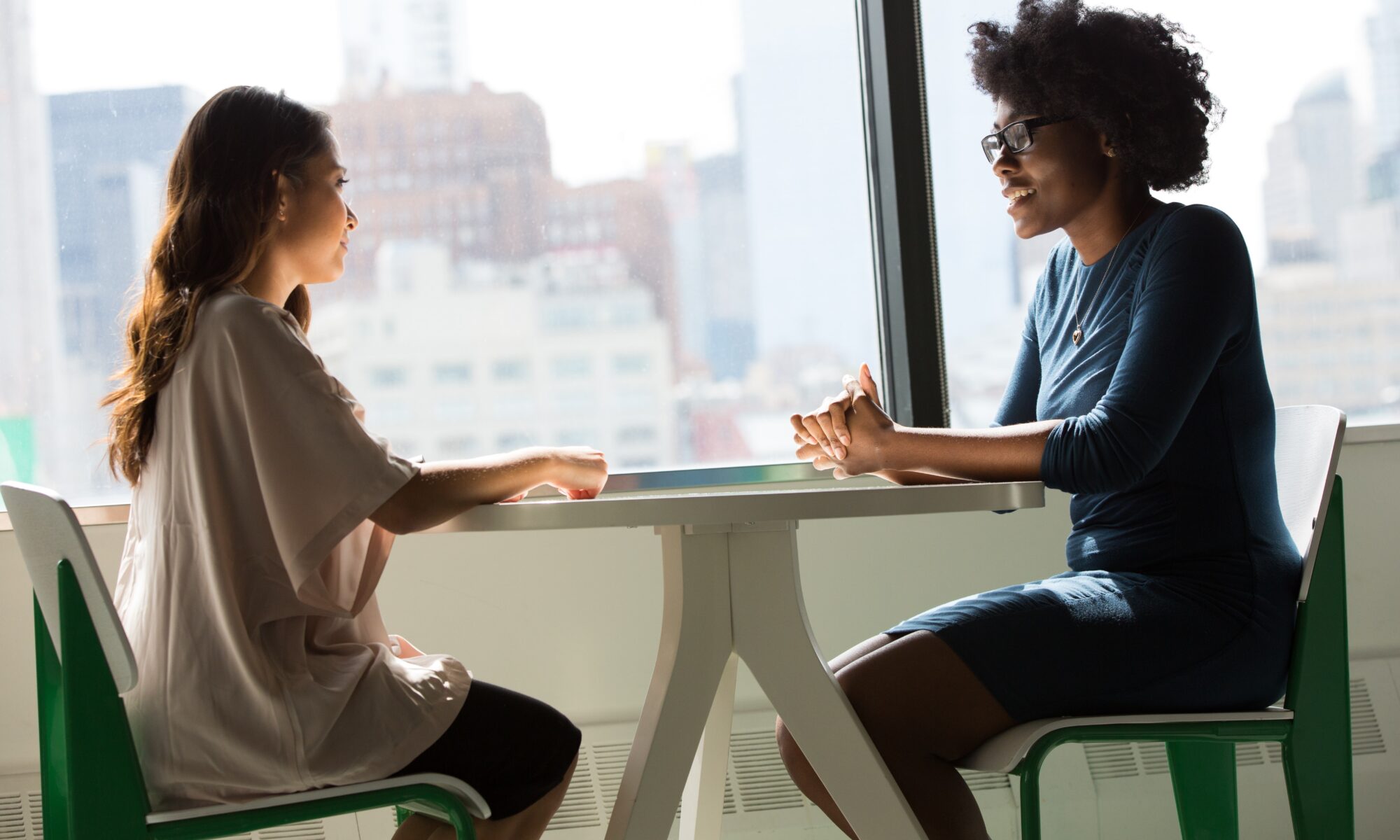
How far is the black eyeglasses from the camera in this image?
67.2 inches

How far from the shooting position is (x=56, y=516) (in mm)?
1126

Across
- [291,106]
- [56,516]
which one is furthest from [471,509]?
[291,106]

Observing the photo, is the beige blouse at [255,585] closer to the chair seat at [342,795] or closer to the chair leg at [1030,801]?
the chair seat at [342,795]

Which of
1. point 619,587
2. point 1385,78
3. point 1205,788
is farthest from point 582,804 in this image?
point 1385,78

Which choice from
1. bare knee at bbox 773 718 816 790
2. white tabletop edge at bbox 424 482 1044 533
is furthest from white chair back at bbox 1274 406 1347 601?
bare knee at bbox 773 718 816 790

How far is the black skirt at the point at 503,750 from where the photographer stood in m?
1.27

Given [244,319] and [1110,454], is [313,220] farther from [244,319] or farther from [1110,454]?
[1110,454]

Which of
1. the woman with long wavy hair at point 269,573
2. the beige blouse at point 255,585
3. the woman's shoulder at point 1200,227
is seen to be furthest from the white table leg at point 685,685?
the woman's shoulder at point 1200,227

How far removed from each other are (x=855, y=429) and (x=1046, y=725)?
0.45m

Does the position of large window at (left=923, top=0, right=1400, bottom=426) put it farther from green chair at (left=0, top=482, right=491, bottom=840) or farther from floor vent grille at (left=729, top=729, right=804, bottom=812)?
green chair at (left=0, top=482, right=491, bottom=840)

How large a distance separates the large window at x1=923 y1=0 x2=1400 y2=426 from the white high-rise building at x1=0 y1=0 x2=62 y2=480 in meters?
1.99

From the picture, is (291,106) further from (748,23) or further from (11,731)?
(11,731)

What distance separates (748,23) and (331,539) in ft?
5.70

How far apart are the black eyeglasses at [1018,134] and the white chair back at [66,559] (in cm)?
135
